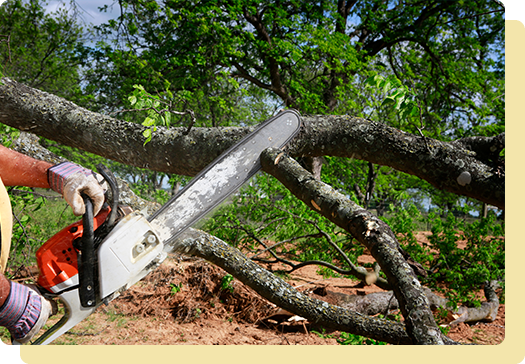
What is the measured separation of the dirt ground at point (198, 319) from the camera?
209 centimetres

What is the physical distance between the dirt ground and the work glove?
4.21 feet

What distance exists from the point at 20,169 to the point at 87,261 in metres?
0.30

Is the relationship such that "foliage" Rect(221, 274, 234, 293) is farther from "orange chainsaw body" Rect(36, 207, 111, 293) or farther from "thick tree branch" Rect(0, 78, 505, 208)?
"orange chainsaw body" Rect(36, 207, 111, 293)

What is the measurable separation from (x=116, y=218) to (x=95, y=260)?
130mm

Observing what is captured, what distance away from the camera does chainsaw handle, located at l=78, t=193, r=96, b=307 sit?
0.95 m

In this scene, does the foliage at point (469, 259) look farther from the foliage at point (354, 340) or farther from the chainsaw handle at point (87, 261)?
the chainsaw handle at point (87, 261)

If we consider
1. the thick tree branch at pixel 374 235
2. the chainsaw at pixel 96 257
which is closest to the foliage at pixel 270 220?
the thick tree branch at pixel 374 235

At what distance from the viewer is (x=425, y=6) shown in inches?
159

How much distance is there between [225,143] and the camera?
5.71 ft

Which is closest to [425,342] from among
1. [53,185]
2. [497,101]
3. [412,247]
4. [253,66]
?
[53,185]

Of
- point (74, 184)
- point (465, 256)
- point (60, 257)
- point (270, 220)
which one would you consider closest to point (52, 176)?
point (74, 184)

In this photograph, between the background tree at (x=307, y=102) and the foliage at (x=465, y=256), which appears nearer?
the background tree at (x=307, y=102)

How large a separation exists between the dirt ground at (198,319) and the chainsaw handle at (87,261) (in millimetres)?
1054

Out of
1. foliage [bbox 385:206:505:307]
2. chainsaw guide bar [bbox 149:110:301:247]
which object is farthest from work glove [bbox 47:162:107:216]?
foliage [bbox 385:206:505:307]
